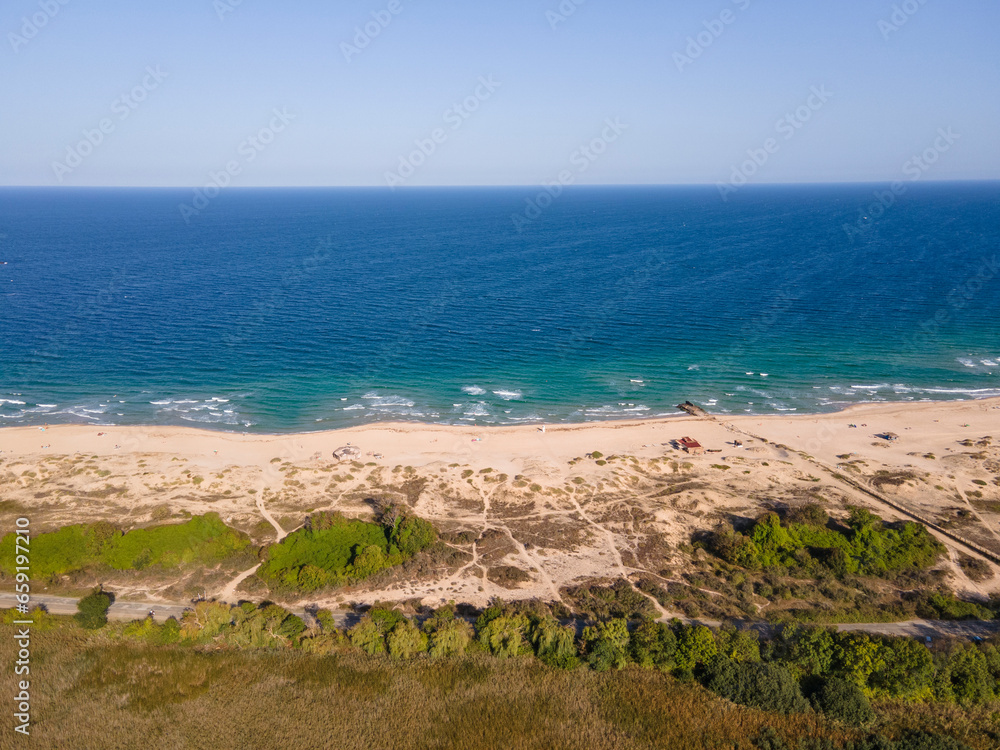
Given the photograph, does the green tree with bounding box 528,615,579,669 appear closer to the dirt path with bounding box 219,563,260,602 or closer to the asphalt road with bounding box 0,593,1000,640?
Answer: the asphalt road with bounding box 0,593,1000,640

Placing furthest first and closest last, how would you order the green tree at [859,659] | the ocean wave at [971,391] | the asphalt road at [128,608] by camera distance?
the ocean wave at [971,391] < the asphalt road at [128,608] < the green tree at [859,659]

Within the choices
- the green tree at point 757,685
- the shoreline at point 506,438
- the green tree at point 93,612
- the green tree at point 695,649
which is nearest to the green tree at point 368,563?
the shoreline at point 506,438

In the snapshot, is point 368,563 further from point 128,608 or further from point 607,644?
point 607,644

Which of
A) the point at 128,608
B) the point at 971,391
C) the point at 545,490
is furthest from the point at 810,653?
the point at 971,391

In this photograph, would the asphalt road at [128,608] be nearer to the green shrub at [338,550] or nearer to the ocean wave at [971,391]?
the green shrub at [338,550]

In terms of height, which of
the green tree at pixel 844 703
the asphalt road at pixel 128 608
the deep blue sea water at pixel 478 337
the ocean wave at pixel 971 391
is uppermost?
the deep blue sea water at pixel 478 337

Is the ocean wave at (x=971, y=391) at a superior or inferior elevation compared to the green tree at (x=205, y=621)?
superior

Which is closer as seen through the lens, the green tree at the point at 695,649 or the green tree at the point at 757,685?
the green tree at the point at 757,685
